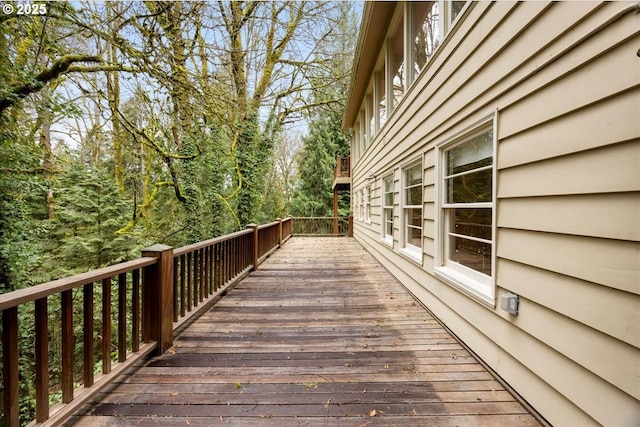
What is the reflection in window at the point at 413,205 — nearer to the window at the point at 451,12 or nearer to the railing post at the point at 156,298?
the window at the point at 451,12

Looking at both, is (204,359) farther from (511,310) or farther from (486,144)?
(486,144)

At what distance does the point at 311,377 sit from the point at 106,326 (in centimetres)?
146

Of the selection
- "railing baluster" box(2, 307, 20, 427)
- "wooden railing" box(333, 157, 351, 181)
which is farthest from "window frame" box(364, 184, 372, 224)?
"railing baluster" box(2, 307, 20, 427)

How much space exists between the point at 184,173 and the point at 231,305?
6.05 meters

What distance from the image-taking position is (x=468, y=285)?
97.5 inches

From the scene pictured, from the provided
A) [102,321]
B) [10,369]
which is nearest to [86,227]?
[102,321]

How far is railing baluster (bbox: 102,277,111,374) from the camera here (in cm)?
190

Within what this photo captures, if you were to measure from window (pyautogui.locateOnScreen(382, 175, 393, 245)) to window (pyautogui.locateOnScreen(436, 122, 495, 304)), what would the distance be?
2.73 metres

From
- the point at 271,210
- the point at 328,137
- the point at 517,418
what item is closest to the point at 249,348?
the point at 517,418

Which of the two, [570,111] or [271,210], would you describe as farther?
[271,210]

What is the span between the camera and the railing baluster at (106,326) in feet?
6.24

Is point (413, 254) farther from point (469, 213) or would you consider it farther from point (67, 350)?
point (67, 350)

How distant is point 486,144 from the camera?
2369 mm

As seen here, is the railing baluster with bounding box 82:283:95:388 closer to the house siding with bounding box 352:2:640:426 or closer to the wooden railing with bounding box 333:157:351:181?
the house siding with bounding box 352:2:640:426
